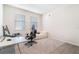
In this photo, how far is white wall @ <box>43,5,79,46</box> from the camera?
1437 millimetres

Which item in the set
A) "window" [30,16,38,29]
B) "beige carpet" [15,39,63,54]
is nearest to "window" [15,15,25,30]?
"window" [30,16,38,29]

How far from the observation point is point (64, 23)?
59.1 inches

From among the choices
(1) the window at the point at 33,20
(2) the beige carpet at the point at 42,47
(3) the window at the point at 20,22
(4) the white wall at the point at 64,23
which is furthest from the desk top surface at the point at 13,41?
(4) the white wall at the point at 64,23

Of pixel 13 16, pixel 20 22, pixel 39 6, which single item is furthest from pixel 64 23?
pixel 13 16

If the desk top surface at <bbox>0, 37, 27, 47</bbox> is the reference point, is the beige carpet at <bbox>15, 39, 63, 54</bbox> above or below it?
below

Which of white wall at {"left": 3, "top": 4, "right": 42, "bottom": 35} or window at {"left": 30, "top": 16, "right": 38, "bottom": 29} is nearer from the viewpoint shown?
white wall at {"left": 3, "top": 4, "right": 42, "bottom": 35}

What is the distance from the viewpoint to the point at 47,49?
1.47 meters

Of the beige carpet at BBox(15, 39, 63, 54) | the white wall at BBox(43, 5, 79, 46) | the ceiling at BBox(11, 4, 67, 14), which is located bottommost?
the beige carpet at BBox(15, 39, 63, 54)

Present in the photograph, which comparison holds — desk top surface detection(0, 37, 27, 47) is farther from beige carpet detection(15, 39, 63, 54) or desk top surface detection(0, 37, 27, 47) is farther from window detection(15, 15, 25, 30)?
window detection(15, 15, 25, 30)

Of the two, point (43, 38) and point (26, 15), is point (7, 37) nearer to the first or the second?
point (26, 15)

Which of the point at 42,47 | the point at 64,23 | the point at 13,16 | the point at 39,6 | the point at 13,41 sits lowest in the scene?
the point at 42,47

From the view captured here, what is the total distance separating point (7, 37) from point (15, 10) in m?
0.53

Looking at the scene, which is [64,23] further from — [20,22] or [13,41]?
[13,41]

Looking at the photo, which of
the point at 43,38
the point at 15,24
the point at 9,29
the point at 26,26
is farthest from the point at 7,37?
the point at 43,38
